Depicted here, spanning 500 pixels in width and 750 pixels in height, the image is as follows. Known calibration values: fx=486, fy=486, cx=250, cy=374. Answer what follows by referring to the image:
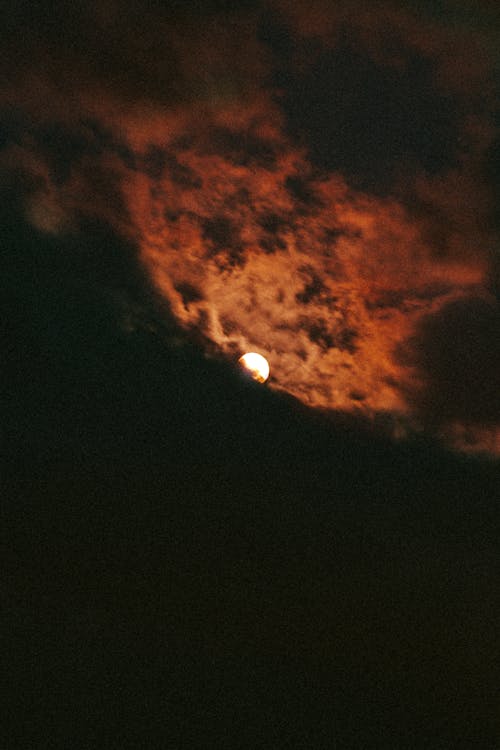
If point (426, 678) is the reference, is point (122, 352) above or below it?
above

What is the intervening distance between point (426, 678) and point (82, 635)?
22.5ft

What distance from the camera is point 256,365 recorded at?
621 centimetres

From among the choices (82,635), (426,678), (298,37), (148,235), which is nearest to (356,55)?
(298,37)

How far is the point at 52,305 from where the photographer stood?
6949mm

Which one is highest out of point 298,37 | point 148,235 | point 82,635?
point 298,37

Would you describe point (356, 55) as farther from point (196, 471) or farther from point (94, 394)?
point (196, 471)

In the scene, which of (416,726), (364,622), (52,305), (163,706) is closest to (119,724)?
(163,706)

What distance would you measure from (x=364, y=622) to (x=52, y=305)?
27.5ft

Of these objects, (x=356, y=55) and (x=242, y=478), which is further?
(x=242, y=478)

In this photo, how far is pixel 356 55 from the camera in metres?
3.62

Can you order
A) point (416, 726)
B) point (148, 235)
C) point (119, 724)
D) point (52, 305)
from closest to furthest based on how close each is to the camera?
point (148, 235), point (52, 305), point (119, 724), point (416, 726)

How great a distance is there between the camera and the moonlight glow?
618 centimetres

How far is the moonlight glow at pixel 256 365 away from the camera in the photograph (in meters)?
6.18

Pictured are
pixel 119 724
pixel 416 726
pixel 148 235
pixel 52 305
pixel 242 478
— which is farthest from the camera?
pixel 416 726
